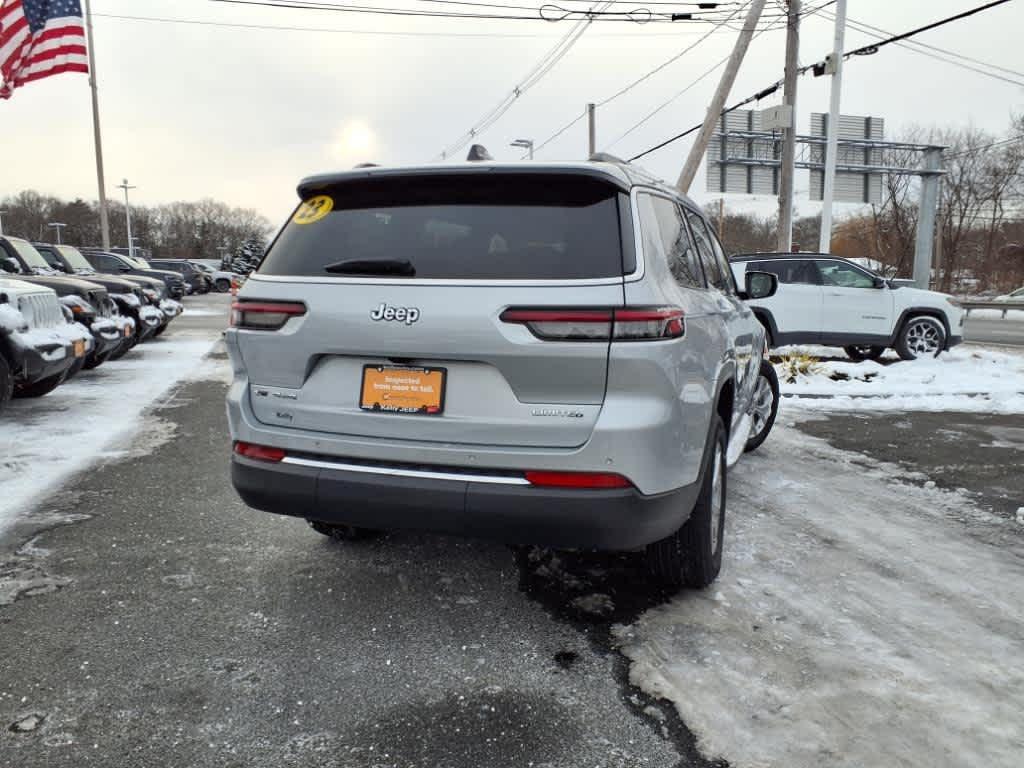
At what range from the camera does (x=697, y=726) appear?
234cm

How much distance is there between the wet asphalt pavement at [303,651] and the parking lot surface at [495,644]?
11mm

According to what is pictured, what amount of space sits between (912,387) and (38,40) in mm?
17883

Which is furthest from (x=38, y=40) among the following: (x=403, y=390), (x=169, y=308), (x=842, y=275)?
(x=403, y=390)

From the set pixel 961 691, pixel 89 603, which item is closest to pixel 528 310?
pixel 961 691

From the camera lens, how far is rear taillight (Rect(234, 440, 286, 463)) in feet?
9.53

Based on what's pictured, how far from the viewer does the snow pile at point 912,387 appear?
8.43m

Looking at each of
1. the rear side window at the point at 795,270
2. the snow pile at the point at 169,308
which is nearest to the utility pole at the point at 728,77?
the rear side window at the point at 795,270

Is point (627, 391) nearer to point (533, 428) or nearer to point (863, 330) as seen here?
point (533, 428)

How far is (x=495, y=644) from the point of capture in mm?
2893

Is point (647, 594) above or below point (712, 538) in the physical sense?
below

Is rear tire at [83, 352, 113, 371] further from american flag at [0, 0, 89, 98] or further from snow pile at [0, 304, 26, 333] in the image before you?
american flag at [0, 0, 89, 98]

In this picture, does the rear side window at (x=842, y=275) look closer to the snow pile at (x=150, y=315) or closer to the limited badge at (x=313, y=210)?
the limited badge at (x=313, y=210)

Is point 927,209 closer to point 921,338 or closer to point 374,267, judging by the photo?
point 921,338

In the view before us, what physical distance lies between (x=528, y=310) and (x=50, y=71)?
17.6 m
